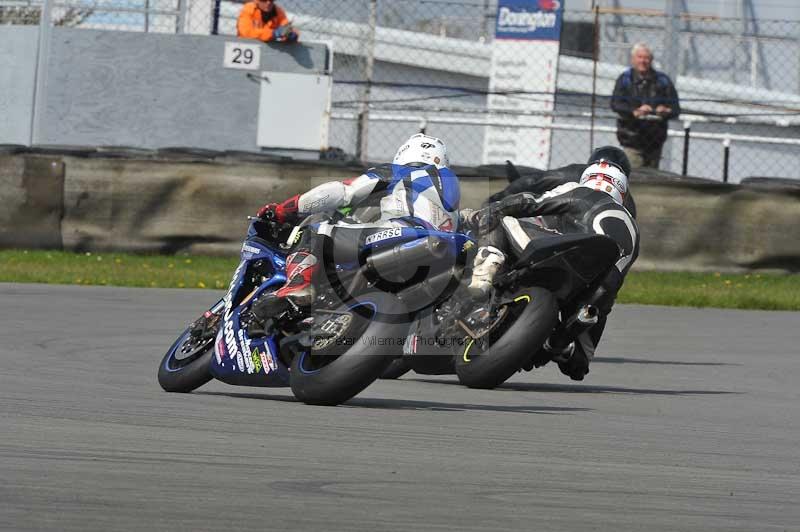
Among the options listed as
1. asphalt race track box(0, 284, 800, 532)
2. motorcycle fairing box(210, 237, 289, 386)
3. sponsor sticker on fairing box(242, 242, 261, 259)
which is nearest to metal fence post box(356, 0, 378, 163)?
asphalt race track box(0, 284, 800, 532)

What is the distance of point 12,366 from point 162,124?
399 inches

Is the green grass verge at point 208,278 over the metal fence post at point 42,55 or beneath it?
beneath

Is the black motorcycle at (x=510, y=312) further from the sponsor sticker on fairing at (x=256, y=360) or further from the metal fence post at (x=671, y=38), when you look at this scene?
the metal fence post at (x=671, y=38)

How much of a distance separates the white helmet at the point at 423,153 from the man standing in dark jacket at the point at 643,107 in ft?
25.6

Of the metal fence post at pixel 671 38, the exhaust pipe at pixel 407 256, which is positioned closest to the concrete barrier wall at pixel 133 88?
the metal fence post at pixel 671 38

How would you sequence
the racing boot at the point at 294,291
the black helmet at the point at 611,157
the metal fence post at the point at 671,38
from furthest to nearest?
the metal fence post at the point at 671,38, the black helmet at the point at 611,157, the racing boot at the point at 294,291

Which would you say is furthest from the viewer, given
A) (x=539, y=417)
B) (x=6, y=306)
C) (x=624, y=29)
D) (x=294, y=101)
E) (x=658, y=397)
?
(x=624, y=29)

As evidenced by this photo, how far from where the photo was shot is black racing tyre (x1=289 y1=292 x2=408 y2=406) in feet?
18.1

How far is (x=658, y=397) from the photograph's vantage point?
7.28 meters

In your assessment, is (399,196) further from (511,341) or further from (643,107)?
(643,107)

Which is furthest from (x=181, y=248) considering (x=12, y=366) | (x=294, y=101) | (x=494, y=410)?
(x=494, y=410)

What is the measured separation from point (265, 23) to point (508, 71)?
307 cm

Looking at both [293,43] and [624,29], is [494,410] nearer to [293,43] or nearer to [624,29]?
[293,43]

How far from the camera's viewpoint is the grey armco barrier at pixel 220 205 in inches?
539
